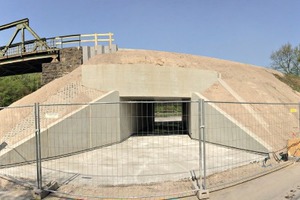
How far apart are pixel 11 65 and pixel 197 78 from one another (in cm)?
2005

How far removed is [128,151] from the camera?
12.3m

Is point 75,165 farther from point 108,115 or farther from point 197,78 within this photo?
point 197,78

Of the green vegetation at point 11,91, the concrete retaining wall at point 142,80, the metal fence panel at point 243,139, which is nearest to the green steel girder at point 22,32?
the green vegetation at point 11,91

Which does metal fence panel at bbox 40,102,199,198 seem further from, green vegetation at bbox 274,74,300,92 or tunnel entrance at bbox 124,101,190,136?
green vegetation at bbox 274,74,300,92

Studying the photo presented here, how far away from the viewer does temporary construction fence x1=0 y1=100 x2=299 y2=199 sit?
21.5ft

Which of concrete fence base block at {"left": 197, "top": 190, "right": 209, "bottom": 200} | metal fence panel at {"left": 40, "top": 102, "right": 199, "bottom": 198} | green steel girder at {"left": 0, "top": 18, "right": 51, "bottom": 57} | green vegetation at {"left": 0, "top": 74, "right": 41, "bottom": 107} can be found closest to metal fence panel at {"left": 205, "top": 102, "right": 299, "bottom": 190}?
concrete fence base block at {"left": 197, "top": 190, "right": 209, "bottom": 200}

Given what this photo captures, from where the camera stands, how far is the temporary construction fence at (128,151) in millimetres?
6555

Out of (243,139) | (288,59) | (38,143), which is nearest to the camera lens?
(38,143)

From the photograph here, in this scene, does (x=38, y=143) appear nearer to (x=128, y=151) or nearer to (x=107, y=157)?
(x=107, y=157)

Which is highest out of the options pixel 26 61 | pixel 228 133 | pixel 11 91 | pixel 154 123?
pixel 26 61

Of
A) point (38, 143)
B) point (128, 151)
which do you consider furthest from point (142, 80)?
point (38, 143)

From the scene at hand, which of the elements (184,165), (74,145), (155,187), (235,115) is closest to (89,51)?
(74,145)

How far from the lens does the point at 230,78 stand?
21.5m

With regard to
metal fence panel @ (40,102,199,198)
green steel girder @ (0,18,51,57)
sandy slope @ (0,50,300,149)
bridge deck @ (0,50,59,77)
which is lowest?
metal fence panel @ (40,102,199,198)
